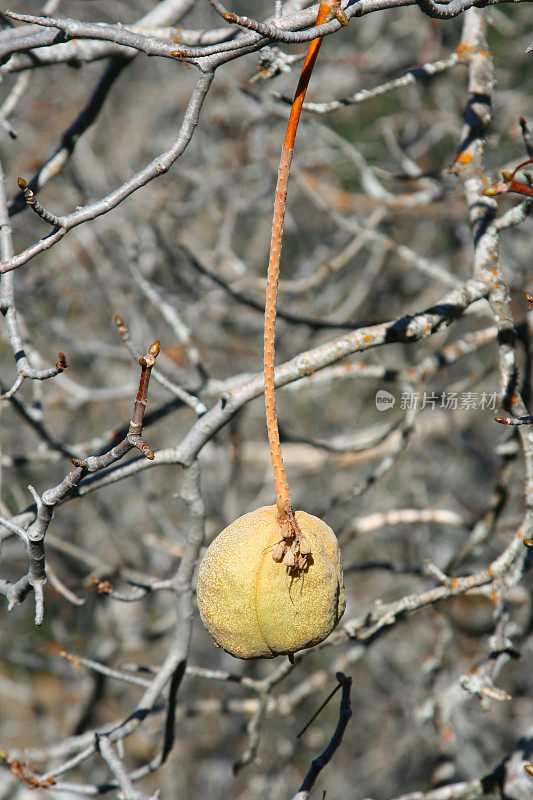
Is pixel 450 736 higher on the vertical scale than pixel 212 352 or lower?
lower

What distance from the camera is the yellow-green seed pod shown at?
109 cm

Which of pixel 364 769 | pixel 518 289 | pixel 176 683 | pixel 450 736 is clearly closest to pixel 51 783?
pixel 176 683

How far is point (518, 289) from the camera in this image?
296cm

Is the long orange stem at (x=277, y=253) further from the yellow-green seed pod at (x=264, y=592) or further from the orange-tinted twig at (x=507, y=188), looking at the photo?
the orange-tinted twig at (x=507, y=188)

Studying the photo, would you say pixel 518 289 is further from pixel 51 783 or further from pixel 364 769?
pixel 364 769

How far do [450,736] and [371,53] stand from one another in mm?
4222

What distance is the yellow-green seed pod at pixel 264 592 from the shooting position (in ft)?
3.59

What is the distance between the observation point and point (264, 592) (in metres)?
1.10
